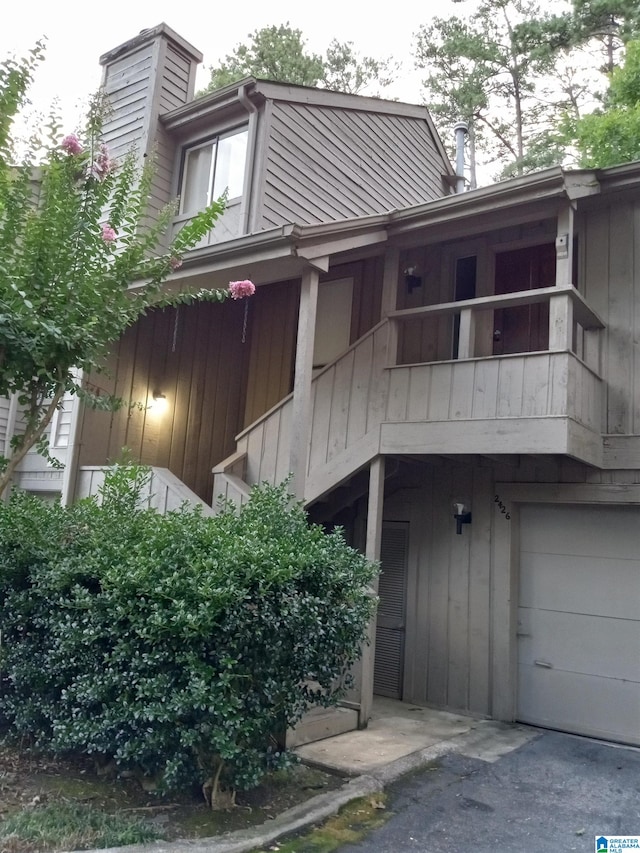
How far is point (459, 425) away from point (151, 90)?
23.7ft

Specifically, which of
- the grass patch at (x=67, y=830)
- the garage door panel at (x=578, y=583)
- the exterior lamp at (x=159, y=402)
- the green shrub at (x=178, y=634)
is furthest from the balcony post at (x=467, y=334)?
the grass patch at (x=67, y=830)

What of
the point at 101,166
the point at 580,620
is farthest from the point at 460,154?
the point at 101,166

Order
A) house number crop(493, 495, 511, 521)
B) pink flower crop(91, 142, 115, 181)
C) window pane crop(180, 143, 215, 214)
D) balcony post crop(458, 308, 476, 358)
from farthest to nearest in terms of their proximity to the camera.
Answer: window pane crop(180, 143, 215, 214)
house number crop(493, 495, 511, 521)
balcony post crop(458, 308, 476, 358)
pink flower crop(91, 142, 115, 181)

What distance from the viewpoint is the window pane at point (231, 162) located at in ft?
31.1

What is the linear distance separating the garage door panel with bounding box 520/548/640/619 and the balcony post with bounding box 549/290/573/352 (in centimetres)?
219

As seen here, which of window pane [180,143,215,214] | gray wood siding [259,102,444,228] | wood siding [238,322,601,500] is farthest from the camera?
window pane [180,143,215,214]

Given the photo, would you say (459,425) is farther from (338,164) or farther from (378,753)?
(338,164)

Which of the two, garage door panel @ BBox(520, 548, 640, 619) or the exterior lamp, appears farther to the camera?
the exterior lamp

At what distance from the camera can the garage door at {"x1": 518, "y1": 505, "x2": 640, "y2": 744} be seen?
6.37 metres

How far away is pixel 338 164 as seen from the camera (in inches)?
408

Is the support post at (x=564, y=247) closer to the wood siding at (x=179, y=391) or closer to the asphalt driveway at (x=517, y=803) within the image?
the asphalt driveway at (x=517, y=803)

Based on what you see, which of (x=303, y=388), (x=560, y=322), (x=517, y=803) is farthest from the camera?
(x=303, y=388)

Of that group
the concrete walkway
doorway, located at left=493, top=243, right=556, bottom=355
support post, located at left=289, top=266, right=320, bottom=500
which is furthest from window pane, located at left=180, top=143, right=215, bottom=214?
the concrete walkway

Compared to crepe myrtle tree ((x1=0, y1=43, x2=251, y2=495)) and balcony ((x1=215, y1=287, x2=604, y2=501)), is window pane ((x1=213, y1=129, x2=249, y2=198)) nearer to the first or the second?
balcony ((x1=215, y1=287, x2=604, y2=501))
